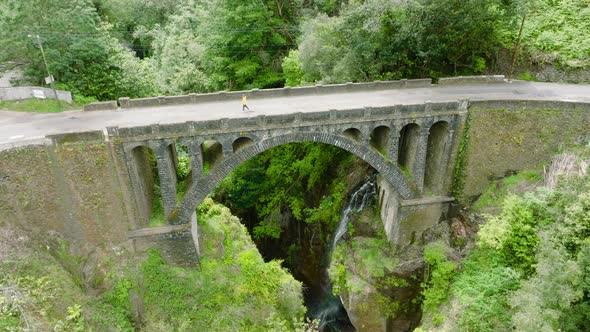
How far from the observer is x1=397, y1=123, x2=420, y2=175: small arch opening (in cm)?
2150

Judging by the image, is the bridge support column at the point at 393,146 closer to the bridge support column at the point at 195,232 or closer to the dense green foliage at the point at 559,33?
the bridge support column at the point at 195,232

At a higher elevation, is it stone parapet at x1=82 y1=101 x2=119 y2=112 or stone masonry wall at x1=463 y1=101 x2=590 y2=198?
stone parapet at x1=82 y1=101 x2=119 y2=112

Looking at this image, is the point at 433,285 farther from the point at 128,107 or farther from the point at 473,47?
the point at 128,107

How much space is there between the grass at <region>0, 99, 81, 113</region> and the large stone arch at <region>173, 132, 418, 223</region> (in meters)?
9.55

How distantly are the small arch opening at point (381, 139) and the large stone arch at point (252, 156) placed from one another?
775 millimetres

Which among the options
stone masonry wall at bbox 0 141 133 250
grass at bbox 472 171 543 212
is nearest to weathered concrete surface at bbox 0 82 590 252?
stone masonry wall at bbox 0 141 133 250

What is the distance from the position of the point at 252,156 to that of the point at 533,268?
1312cm

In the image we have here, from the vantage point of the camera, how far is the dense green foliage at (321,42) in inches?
950

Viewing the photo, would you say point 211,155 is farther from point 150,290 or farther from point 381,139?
point 381,139

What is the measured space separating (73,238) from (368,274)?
1552 cm

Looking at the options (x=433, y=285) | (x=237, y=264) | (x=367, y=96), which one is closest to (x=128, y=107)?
(x=237, y=264)

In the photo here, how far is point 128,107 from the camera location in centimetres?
2214

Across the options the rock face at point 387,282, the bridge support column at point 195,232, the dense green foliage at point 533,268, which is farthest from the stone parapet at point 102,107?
the dense green foliage at point 533,268

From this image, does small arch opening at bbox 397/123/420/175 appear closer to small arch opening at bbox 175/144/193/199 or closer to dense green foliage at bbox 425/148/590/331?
dense green foliage at bbox 425/148/590/331
